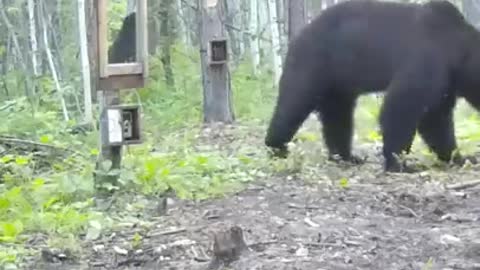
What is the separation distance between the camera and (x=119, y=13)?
58.5 ft

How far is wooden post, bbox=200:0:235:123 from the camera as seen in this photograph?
9945 mm

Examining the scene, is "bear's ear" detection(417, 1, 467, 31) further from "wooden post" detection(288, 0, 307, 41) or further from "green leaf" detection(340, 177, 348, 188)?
"wooden post" detection(288, 0, 307, 41)

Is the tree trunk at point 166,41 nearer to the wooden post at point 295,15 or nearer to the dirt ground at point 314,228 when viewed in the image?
the wooden post at point 295,15

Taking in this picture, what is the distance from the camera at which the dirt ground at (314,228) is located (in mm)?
4668

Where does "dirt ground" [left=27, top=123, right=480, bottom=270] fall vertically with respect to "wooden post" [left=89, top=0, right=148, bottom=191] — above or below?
below

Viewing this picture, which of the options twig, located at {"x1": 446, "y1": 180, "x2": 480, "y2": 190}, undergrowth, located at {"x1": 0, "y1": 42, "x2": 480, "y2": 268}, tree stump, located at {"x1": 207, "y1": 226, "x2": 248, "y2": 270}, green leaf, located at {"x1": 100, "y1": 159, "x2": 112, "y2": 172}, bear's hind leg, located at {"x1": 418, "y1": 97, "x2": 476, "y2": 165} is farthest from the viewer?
bear's hind leg, located at {"x1": 418, "y1": 97, "x2": 476, "y2": 165}

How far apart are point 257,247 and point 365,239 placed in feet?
1.99

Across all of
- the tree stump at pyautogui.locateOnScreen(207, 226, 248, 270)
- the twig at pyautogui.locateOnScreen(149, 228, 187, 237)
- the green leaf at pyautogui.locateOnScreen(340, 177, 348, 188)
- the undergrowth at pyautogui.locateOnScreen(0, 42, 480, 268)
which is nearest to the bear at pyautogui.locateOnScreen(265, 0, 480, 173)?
the undergrowth at pyautogui.locateOnScreen(0, 42, 480, 268)

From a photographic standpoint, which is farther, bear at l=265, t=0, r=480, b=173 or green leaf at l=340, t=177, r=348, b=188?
bear at l=265, t=0, r=480, b=173

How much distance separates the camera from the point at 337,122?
28.3 feet

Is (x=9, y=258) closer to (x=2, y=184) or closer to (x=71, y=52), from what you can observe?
(x=2, y=184)

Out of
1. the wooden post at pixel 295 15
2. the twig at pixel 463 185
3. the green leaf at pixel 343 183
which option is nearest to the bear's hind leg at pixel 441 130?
the twig at pixel 463 185

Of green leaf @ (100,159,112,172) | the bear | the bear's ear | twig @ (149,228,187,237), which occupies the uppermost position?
the bear's ear

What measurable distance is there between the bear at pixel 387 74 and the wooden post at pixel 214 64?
5.44 feet
